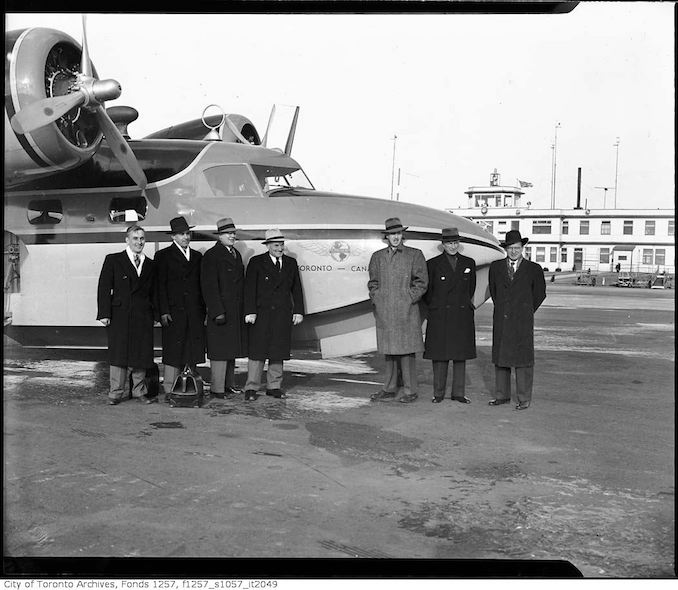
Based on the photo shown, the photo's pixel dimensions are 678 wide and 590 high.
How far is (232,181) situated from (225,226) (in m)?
0.96

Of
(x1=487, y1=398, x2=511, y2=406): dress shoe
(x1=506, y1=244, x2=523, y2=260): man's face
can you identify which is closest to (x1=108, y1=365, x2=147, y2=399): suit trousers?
(x1=487, y1=398, x2=511, y2=406): dress shoe

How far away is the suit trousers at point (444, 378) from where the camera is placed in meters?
7.63

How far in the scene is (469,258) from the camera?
25.3ft

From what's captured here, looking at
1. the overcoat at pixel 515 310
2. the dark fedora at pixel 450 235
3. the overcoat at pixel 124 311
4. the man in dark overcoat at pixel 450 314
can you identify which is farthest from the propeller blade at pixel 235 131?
the overcoat at pixel 515 310

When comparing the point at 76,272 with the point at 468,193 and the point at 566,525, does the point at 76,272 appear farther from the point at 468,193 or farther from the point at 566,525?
the point at 468,193

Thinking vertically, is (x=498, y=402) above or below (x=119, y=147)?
below

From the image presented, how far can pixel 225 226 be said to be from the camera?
7566 millimetres

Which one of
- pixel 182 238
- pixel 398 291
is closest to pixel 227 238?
pixel 182 238

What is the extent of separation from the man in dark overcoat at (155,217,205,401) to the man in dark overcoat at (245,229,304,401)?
1.66ft

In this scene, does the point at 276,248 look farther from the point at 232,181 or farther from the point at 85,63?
the point at 85,63

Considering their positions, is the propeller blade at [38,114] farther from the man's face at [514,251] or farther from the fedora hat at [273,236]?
the man's face at [514,251]

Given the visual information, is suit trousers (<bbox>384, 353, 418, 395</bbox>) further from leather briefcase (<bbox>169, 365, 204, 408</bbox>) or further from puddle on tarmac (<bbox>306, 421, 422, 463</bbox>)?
leather briefcase (<bbox>169, 365, 204, 408</bbox>)

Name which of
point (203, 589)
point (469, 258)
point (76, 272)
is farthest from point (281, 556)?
point (76, 272)

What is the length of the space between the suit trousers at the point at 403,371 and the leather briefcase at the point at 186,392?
1909mm
